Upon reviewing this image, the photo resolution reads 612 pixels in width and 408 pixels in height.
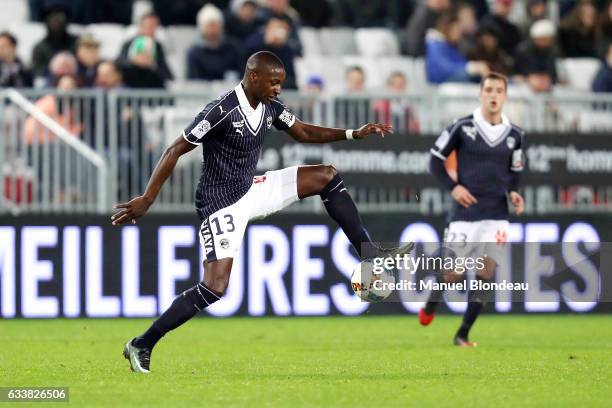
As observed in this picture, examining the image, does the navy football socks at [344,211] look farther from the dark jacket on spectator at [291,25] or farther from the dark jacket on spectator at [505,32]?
the dark jacket on spectator at [505,32]

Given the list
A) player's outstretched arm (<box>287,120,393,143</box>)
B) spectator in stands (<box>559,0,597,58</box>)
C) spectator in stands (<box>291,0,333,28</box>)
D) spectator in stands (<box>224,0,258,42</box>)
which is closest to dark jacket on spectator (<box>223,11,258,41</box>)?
spectator in stands (<box>224,0,258,42</box>)

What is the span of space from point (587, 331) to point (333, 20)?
29.0 ft

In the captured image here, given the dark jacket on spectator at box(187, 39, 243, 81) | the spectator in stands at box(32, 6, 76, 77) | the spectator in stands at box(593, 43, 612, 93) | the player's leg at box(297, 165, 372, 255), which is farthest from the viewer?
the spectator in stands at box(593, 43, 612, 93)

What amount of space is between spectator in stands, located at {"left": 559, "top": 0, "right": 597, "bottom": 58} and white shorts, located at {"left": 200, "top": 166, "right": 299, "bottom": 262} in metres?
13.3

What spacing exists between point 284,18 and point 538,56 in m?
3.90

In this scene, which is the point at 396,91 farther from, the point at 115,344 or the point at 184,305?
the point at 184,305

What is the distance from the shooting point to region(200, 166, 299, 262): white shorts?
10406 millimetres

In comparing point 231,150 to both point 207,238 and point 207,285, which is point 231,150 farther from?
point 207,285

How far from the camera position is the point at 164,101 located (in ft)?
56.6

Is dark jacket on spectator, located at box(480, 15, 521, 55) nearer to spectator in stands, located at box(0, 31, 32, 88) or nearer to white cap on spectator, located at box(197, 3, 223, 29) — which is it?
white cap on spectator, located at box(197, 3, 223, 29)

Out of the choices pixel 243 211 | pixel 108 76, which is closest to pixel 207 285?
pixel 243 211

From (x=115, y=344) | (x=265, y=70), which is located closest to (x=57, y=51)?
(x=115, y=344)

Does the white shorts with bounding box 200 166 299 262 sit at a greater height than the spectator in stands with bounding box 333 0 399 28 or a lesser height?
lesser

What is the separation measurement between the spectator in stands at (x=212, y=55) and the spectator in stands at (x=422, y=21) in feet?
10.5
